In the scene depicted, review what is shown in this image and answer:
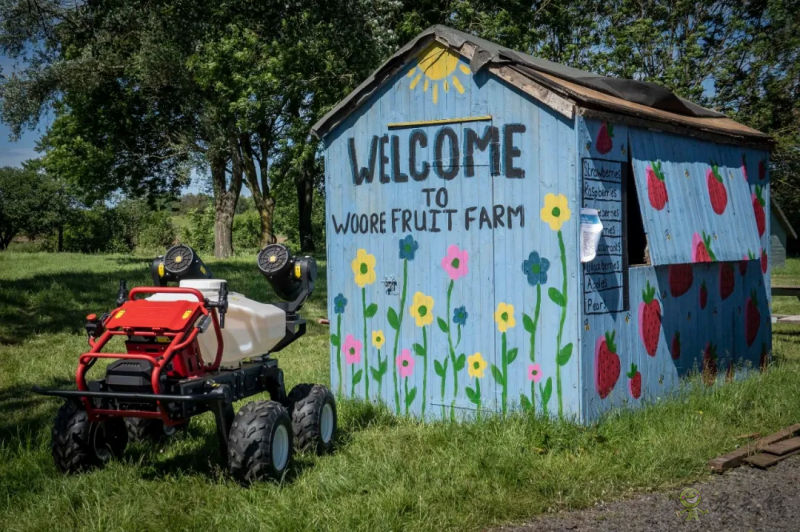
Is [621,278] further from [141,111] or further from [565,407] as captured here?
[141,111]

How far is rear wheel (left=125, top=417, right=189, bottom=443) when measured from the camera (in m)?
6.39

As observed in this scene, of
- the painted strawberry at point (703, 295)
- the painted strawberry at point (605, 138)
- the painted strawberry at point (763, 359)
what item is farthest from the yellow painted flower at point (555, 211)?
the painted strawberry at point (763, 359)

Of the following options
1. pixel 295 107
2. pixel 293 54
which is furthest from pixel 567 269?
pixel 295 107

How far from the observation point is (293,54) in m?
20.1

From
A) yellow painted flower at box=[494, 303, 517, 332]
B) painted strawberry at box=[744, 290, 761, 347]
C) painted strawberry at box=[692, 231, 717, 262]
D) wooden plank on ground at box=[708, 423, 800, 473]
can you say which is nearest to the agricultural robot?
yellow painted flower at box=[494, 303, 517, 332]

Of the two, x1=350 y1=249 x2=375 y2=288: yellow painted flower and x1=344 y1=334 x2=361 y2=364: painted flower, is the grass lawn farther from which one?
x1=350 y1=249 x2=375 y2=288: yellow painted flower

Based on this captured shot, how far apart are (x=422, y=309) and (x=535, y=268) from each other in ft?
3.87

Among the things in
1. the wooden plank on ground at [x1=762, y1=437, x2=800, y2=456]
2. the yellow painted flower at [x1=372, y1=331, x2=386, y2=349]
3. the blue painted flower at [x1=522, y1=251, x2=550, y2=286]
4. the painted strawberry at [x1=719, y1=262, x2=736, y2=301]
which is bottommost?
the wooden plank on ground at [x1=762, y1=437, x2=800, y2=456]

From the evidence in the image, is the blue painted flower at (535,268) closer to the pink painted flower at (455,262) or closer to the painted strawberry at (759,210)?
the pink painted flower at (455,262)

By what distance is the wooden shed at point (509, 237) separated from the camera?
6766mm

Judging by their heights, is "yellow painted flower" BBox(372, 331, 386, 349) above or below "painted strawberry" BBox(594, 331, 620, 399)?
above

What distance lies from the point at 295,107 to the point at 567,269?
18020mm

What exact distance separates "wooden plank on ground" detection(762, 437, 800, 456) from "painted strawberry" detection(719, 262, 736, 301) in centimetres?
276

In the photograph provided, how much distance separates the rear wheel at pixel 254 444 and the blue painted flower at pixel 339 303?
8.84ft
